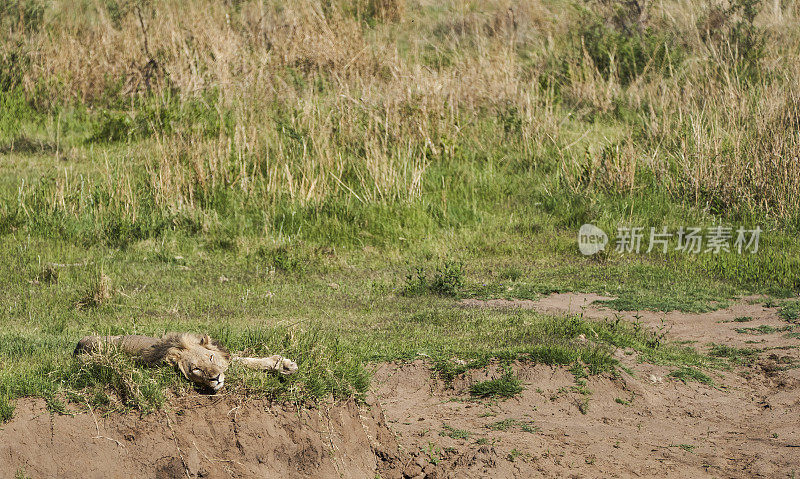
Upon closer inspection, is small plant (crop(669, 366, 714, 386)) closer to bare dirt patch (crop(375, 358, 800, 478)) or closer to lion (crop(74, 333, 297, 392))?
bare dirt patch (crop(375, 358, 800, 478))

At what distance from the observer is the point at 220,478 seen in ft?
14.5

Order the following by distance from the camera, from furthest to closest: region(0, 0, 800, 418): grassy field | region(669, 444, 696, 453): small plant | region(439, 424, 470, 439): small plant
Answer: region(0, 0, 800, 418): grassy field < region(669, 444, 696, 453): small plant < region(439, 424, 470, 439): small plant

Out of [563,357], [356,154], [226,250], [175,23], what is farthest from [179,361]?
Result: [175,23]

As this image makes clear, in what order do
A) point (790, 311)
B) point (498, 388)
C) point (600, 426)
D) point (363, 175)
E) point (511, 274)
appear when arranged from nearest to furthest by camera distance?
point (600, 426) → point (498, 388) → point (790, 311) → point (511, 274) → point (363, 175)

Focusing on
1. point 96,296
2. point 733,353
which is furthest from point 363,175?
point 733,353

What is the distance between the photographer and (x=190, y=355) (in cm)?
464

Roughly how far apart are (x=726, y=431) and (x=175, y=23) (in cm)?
1224

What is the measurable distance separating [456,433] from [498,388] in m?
0.75

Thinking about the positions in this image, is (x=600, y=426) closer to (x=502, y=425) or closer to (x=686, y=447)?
(x=686, y=447)

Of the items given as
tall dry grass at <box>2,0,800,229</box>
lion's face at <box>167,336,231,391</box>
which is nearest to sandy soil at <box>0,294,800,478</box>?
lion's face at <box>167,336,231,391</box>

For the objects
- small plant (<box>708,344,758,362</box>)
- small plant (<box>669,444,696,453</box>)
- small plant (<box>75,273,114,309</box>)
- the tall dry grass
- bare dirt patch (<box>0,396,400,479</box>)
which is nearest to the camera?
bare dirt patch (<box>0,396,400,479</box>)

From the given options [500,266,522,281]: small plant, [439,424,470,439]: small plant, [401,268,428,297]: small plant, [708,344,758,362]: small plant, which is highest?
[439,424,470,439]: small plant

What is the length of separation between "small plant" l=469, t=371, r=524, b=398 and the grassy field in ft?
1.33

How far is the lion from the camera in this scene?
4574 mm
